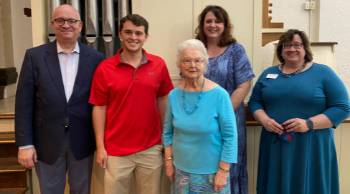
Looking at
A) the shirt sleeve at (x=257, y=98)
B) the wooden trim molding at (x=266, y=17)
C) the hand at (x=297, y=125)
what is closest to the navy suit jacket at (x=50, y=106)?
the shirt sleeve at (x=257, y=98)

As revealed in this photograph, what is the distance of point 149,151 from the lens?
183cm

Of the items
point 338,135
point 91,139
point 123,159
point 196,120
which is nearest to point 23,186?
point 91,139

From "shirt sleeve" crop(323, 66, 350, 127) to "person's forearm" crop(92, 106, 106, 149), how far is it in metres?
1.21

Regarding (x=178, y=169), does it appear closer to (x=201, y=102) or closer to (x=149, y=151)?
(x=149, y=151)

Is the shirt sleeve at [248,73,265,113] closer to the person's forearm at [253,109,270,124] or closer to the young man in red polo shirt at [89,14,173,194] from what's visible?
the person's forearm at [253,109,270,124]

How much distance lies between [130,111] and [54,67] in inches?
18.0

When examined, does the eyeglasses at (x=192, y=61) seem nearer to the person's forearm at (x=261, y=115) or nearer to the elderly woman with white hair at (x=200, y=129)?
the elderly woman with white hair at (x=200, y=129)

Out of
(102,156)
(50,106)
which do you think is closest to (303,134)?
(102,156)

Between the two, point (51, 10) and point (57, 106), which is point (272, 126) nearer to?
point (57, 106)

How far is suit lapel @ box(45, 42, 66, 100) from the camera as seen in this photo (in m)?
1.77

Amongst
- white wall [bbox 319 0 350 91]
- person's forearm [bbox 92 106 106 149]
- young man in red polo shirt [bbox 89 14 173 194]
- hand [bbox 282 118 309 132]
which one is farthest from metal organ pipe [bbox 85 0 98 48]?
white wall [bbox 319 0 350 91]

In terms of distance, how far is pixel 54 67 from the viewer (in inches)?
70.1

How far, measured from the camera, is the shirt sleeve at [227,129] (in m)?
1.55

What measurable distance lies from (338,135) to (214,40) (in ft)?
4.14
